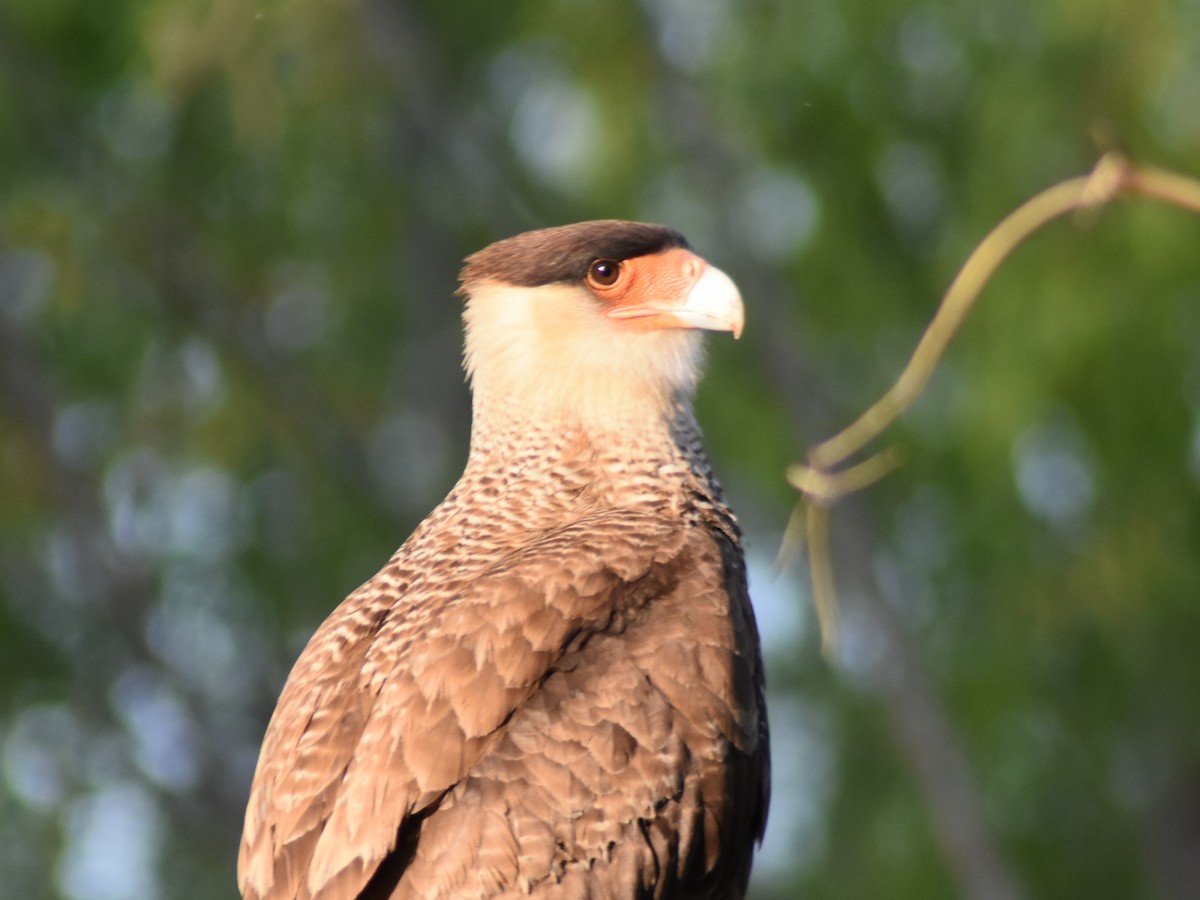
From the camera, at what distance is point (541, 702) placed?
4.31m

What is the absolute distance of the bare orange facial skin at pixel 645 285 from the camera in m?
5.35

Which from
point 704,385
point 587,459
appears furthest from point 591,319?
point 704,385

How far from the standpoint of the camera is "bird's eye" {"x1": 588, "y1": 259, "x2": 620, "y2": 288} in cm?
536

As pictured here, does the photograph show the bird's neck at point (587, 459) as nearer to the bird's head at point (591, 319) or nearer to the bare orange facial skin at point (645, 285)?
the bird's head at point (591, 319)

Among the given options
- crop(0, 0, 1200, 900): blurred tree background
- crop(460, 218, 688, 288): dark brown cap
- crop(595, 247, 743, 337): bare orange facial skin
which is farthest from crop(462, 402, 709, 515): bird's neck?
crop(0, 0, 1200, 900): blurred tree background

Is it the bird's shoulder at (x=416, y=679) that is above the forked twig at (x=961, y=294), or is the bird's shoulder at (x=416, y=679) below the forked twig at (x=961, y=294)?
below

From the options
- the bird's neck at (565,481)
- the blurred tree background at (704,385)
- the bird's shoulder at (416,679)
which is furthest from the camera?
the blurred tree background at (704,385)

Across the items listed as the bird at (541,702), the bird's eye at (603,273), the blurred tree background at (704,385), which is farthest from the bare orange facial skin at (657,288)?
the blurred tree background at (704,385)

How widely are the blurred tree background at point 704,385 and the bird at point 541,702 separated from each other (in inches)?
263

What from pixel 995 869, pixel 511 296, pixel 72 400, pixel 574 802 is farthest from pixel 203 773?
pixel 574 802

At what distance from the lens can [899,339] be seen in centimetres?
1438

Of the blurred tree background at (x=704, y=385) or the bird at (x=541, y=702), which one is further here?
the blurred tree background at (x=704, y=385)

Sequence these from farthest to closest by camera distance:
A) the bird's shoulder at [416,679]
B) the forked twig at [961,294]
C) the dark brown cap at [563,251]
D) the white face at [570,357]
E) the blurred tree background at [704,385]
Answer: the blurred tree background at [704,385] → the dark brown cap at [563,251] → the white face at [570,357] → the bird's shoulder at [416,679] → the forked twig at [961,294]

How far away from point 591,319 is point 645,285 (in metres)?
→ 0.18
